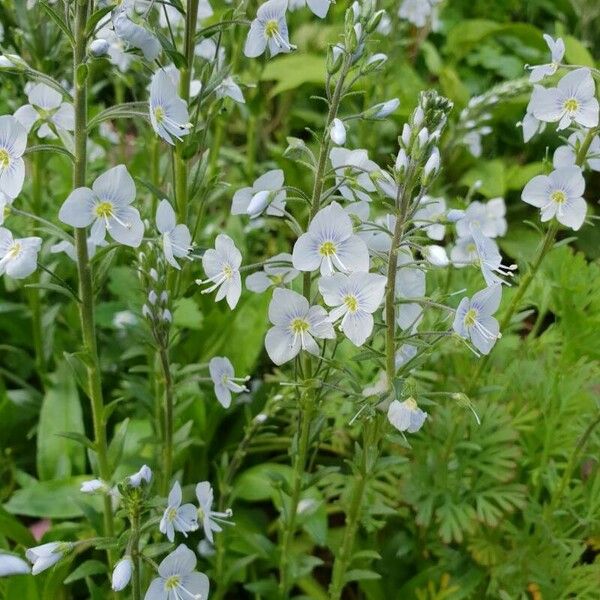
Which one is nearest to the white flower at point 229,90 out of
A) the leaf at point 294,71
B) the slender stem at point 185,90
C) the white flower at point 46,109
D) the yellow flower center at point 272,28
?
the slender stem at point 185,90

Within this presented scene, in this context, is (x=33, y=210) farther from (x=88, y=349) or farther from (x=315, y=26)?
(x=315, y=26)

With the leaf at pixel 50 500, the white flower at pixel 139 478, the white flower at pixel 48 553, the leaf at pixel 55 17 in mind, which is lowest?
the leaf at pixel 50 500

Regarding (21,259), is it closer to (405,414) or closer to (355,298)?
(355,298)

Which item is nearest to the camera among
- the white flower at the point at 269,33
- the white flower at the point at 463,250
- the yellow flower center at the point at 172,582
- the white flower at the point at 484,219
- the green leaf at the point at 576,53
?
the yellow flower center at the point at 172,582

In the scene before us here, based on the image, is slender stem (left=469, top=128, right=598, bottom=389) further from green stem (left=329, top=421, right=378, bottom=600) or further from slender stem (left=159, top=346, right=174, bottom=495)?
slender stem (left=159, top=346, right=174, bottom=495)

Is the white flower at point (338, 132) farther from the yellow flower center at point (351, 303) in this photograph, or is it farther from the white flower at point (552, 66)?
the white flower at point (552, 66)

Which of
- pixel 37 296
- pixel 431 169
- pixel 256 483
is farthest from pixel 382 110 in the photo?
pixel 37 296
